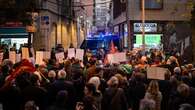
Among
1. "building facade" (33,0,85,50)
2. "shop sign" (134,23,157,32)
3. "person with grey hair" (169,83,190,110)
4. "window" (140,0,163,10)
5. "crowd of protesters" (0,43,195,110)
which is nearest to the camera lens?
"person with grey hair" (169,83,190,110)

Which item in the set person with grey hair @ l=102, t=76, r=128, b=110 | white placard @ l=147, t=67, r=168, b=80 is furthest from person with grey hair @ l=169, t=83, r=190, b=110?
white placard @ l=147, t=67, r=168, b=80

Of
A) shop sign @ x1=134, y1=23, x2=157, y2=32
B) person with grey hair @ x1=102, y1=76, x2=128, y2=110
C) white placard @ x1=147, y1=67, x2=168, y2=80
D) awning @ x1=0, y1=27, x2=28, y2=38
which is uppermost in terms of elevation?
shop sign @ x1=134, y1=23, x2=157, y2=32

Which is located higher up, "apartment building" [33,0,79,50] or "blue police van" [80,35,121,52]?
"apartment building" [33,0,79,50]

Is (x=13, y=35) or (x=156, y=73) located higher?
(x=13, y=35)

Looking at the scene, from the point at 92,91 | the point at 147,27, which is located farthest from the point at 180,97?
the point at 147,27

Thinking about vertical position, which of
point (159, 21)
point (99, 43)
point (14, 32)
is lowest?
point (99, 43)

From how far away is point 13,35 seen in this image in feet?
166

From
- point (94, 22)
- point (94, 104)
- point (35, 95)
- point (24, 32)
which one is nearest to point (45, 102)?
point (35, 95)

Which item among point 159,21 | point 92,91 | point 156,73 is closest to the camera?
point 92,91

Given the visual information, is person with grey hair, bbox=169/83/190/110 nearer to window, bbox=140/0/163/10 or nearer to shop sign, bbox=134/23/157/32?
shop sign, bbox=134/23/157/32

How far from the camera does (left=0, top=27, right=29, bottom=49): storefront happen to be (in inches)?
1993

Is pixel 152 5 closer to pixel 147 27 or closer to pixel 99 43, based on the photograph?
pixel 147 27

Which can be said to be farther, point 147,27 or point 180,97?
point 147,27

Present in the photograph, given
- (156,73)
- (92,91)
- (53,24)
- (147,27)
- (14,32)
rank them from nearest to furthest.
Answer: (92,91)
(156,73)
(14,32)
(147,27)
(53,24)
